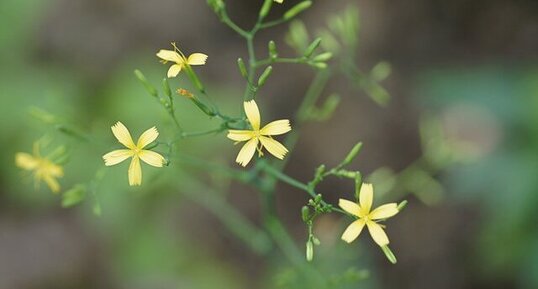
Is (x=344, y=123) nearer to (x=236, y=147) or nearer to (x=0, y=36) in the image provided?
(x=236, y=147)

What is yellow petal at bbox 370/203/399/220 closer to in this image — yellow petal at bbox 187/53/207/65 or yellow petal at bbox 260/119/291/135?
yellow petal at bbox 260/119/291/135

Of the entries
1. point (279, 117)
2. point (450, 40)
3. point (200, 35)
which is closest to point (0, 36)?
point (200, 35)

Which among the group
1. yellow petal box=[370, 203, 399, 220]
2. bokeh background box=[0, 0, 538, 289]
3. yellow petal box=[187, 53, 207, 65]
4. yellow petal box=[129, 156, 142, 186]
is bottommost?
yellow petal box=[370, 203, 399, 220]

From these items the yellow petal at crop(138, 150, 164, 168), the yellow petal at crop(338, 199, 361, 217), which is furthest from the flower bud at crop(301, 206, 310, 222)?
the yellow petal at crop(138, 150, 164, 168)

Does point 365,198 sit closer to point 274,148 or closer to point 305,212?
point 305,212

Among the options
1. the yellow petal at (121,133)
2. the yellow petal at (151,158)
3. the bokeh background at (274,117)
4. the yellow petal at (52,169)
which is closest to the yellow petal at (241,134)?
the yellow petal at (151,158)

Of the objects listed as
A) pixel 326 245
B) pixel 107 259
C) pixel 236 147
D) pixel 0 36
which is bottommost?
pixel 326 245

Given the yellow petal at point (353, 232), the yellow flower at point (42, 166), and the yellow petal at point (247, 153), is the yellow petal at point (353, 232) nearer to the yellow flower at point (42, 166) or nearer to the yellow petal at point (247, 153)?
the yellow petal at point (247, 153)

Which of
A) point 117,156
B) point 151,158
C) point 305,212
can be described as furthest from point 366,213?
point 117,156
